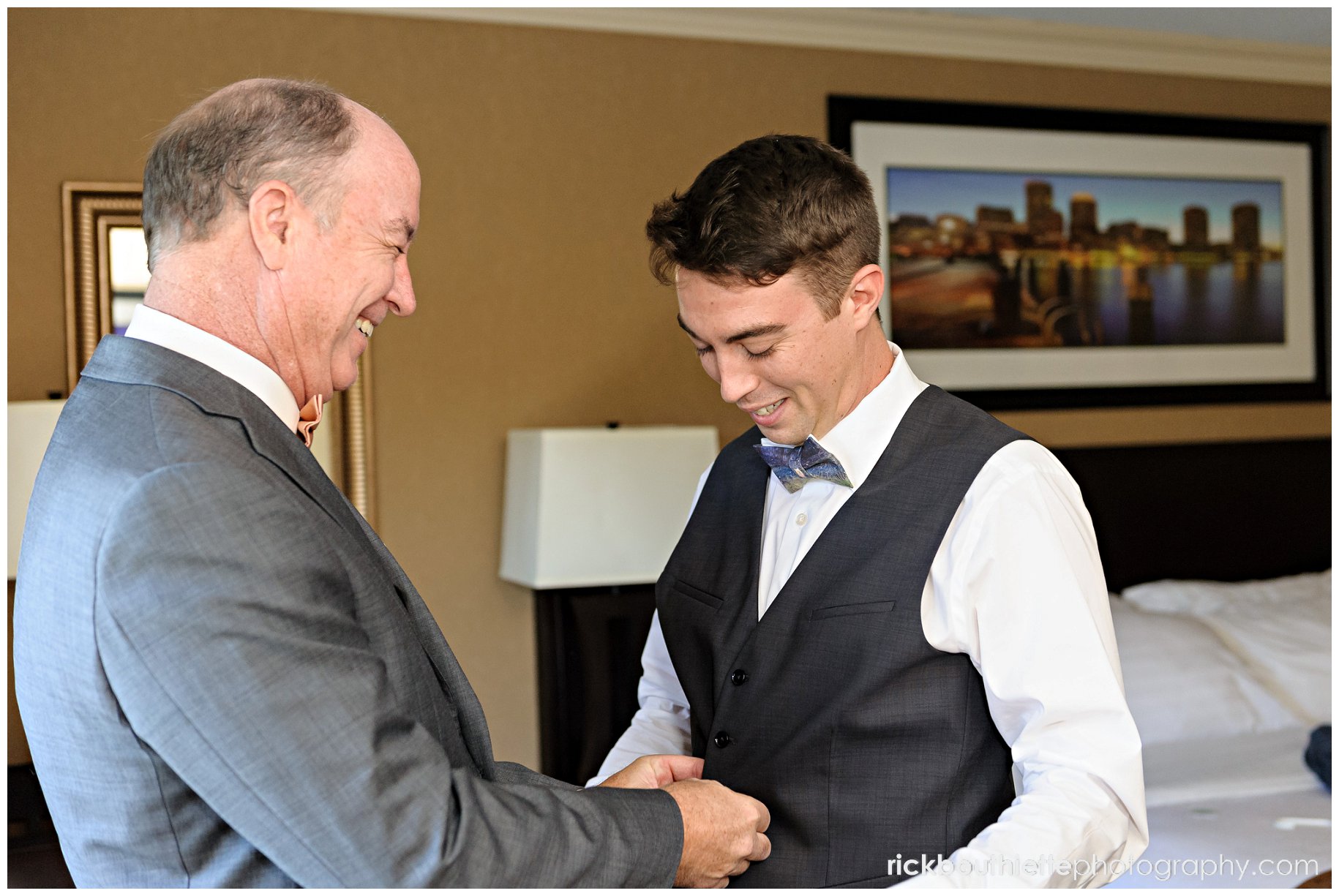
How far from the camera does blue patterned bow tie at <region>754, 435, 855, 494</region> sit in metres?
1.53

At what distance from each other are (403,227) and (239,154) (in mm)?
177

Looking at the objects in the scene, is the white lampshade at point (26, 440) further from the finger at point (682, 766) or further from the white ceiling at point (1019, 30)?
the finger at point (682, 766)

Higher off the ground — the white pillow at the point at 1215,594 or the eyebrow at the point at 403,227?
the eyebrow at the point at 403,227

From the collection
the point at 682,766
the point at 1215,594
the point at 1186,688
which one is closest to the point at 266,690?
the point at 682,766

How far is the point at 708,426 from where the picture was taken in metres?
3.78

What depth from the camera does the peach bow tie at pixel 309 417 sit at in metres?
1.29

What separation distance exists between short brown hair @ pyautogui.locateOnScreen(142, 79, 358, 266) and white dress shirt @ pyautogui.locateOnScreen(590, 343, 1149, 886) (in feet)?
2.60

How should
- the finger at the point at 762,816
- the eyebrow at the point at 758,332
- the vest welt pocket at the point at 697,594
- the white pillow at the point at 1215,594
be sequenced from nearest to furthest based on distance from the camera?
the finger at the point at 762,816 < the eyebrow at the point at 758,332 < the vest welt pocket at the point at 697,594 < the white pillow at the point at 1215,594

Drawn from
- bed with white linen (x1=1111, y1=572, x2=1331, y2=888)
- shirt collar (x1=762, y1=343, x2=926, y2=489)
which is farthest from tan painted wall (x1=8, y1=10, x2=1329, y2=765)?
shirt collar (x1=762, y1=343, x2=926, y2=489)

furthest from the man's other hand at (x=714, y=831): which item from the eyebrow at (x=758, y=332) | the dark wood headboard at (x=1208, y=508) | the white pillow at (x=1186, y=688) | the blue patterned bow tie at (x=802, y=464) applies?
the dark wood headboard at (x=1208, y=508)

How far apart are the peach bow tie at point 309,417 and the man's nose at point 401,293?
0.13 metres

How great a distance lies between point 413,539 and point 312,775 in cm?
252

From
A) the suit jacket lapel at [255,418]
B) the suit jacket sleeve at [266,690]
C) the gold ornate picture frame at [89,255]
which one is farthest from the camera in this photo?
the gold ornate picture frame at [89,255]

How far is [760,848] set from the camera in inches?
54.0
